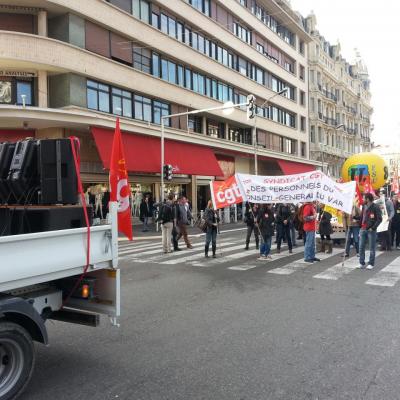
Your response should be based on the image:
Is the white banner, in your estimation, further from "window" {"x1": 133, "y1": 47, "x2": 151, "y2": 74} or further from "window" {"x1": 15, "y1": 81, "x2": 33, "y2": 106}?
"window" {"x1": 133, "y1": 47, "x2": 151, "y2": 74}

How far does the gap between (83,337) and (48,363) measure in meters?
0.87

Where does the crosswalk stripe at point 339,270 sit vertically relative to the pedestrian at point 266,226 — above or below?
below

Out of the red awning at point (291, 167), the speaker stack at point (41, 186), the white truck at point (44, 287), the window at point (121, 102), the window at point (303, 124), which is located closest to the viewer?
the white truck at point (44, 287)

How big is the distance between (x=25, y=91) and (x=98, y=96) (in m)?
3.62

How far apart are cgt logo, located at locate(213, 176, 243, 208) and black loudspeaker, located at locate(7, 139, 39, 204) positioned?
8584mm

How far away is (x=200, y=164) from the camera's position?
28922mm

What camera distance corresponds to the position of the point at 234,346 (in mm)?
5215

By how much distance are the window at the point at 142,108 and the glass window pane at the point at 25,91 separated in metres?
6.33

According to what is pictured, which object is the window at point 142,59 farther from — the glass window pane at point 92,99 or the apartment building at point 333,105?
the apartment building at point 333,105

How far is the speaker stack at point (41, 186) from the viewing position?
434 centimetres

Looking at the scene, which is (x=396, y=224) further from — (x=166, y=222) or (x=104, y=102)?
(x=104, y=102)

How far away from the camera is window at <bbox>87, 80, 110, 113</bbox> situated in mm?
22266

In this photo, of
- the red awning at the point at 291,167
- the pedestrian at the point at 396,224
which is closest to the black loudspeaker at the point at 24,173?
the pedestrian at the point at 396,224

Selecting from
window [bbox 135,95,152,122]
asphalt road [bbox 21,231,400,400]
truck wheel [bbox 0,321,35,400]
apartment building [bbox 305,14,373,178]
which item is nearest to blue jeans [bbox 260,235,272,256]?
asphalt road [bbox 21,231,400,400]
